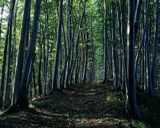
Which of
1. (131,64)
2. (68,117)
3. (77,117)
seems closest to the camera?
(131,64)

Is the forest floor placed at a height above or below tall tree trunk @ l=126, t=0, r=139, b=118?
below

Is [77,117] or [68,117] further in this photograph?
[68,117]

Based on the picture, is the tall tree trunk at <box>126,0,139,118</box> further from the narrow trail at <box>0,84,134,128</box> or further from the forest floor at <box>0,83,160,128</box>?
the narrow trail at <box>0,84,134,128</box>

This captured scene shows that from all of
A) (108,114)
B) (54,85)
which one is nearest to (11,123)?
(108,114)

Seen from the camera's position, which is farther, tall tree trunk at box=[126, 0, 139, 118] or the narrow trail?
tall tree trunk at box=[126, 0, 139, 118]

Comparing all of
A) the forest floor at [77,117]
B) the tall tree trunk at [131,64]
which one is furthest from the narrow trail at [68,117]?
the tall tree trunk at [131,64]

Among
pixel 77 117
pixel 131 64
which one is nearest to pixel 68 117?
pixel 77 117

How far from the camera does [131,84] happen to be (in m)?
14.2

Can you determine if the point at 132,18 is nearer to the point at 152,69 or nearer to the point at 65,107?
the point at 65,107

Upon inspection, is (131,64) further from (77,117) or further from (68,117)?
(68,117)

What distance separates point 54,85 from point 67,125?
1232 centimetres

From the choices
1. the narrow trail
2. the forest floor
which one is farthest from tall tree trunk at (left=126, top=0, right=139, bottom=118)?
the narrow trail

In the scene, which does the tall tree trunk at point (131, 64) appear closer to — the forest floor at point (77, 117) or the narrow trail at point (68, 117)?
the forest floor at point (77, 117)

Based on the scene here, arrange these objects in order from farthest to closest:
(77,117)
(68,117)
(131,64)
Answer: (68,117)
(77,117)
(131,64)
